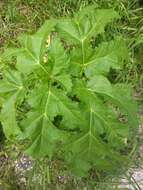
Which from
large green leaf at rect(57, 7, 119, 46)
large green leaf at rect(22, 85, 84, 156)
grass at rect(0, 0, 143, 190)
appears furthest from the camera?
grass at rect(0, 0, 143, 190)

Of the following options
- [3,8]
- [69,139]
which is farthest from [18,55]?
[3,8]

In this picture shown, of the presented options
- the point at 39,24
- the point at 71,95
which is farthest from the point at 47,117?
the point at 39,24

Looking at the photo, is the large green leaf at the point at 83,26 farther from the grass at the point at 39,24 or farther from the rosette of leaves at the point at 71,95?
the grass at the point at 39,24

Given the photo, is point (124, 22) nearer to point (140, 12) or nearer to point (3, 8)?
point (140, 12)

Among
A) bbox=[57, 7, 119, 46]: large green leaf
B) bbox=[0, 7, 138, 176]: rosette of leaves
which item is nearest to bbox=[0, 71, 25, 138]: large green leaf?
bbox=[0, 7, 138, 176]: rosette of leaves

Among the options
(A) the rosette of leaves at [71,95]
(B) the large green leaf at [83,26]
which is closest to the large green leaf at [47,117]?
(A) the rosette of leaves at [71,95]

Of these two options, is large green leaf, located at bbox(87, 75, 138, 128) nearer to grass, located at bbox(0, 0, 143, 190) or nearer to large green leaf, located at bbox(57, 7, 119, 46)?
large green leaf, located at bbox(57, 7, 119, 46)

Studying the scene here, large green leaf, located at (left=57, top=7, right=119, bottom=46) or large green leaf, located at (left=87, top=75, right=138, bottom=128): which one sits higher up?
large green leaf, located at (left=57, top=7, right=119, bottom=46)
